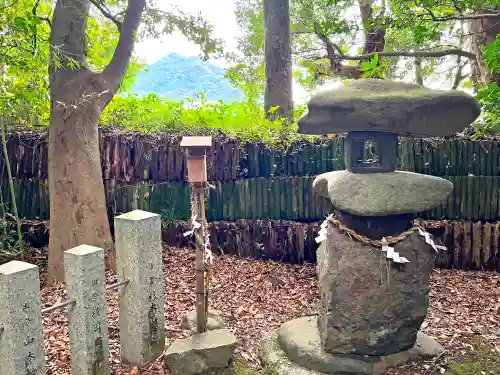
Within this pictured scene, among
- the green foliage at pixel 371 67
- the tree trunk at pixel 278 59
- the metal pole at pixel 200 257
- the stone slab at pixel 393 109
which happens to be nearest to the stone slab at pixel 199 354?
the metal pole at pixel 200 257

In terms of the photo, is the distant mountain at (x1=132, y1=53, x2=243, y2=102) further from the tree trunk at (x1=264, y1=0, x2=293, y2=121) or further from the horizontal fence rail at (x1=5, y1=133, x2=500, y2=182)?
the horizontal fence rail at (x1=5, y1=133, x2=500, y2=182)

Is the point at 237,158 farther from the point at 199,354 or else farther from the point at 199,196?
the point at 199,354

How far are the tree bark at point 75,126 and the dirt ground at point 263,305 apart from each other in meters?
0.68

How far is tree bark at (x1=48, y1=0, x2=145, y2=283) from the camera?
5.34m

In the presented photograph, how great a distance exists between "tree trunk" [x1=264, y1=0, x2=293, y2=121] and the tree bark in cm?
279

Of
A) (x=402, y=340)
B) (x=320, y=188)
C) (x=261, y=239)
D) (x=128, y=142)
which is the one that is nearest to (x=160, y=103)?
(x=128, y=142)

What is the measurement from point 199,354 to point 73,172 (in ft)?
9.77

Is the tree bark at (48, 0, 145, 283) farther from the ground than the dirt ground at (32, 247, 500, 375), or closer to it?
farther from the ground

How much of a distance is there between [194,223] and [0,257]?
147 inches

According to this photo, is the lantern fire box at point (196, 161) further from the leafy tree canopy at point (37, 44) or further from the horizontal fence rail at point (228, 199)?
the horizontal fence rail at point (228, 199)

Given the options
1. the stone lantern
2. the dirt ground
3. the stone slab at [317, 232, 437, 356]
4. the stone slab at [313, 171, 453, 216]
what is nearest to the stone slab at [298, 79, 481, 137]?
the stone lantern

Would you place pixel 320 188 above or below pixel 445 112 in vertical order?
below

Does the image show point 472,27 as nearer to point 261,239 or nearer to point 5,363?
point 261,239

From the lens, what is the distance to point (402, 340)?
3820mm
